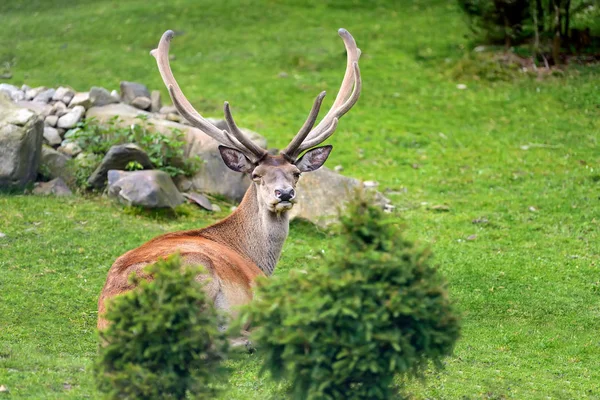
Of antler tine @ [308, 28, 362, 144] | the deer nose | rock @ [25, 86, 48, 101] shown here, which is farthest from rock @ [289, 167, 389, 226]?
rock @ [25, 86, 48, 101]

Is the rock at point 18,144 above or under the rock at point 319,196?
above

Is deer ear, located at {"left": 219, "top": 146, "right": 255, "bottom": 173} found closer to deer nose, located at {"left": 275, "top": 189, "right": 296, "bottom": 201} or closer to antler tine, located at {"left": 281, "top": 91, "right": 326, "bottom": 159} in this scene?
antler tine, located at {"left": 281, "top": 91, "right": 326, "bottom": 159}

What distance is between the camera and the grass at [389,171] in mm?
7996

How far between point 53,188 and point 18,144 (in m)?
0.82

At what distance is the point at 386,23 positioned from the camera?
2289 centimetres

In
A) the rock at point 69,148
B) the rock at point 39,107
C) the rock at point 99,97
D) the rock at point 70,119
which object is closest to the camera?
the rock at point 69,148

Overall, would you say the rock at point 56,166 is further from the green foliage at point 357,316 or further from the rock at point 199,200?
the green foliage at point 357,316

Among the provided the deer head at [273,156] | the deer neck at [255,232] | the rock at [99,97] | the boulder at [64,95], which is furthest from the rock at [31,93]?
the deer neck at [255,232]

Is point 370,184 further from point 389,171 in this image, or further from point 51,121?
point 51,121

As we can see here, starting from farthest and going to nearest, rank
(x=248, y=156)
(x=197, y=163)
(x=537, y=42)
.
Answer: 1. (x=537, y=42)
2. (x=197, y=163)
3. (x=248, y=156)

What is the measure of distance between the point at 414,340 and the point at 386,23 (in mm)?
18386

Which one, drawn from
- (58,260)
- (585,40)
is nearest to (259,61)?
(585,40)

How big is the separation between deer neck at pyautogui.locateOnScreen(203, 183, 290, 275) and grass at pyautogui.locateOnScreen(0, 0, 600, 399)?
39.4 inches

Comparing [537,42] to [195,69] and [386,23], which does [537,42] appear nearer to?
[386,23]
